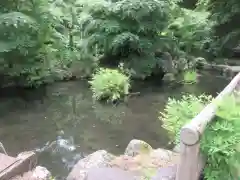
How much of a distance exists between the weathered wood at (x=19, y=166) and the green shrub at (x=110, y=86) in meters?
4.81

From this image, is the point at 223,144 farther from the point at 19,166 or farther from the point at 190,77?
the point at 190,77

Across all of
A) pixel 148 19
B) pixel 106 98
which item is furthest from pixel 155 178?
pixel 148 19

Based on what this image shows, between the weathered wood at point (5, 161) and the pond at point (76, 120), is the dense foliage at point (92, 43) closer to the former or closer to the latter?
the pond at point (76, 120)

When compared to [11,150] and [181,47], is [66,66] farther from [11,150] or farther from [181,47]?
[11,150]

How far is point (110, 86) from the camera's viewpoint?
10.3 meters

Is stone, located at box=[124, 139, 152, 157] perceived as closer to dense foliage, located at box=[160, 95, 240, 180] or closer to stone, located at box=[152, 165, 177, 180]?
stone, located at box=[152, 165, 177, 180]

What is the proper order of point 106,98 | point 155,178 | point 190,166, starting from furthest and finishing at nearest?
point 106,98 < point 155,178 < point 190,166

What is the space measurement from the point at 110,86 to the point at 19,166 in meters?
5.31

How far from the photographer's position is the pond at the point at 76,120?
23.5 feet

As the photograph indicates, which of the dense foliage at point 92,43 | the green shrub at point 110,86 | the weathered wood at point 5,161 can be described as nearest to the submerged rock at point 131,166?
the weathered wood at point 5,161

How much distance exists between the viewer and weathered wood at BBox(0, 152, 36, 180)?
4.91 meters

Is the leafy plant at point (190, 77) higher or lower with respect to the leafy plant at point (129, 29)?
lower

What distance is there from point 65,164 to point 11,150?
1.20 m

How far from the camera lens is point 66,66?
13.0 metres
